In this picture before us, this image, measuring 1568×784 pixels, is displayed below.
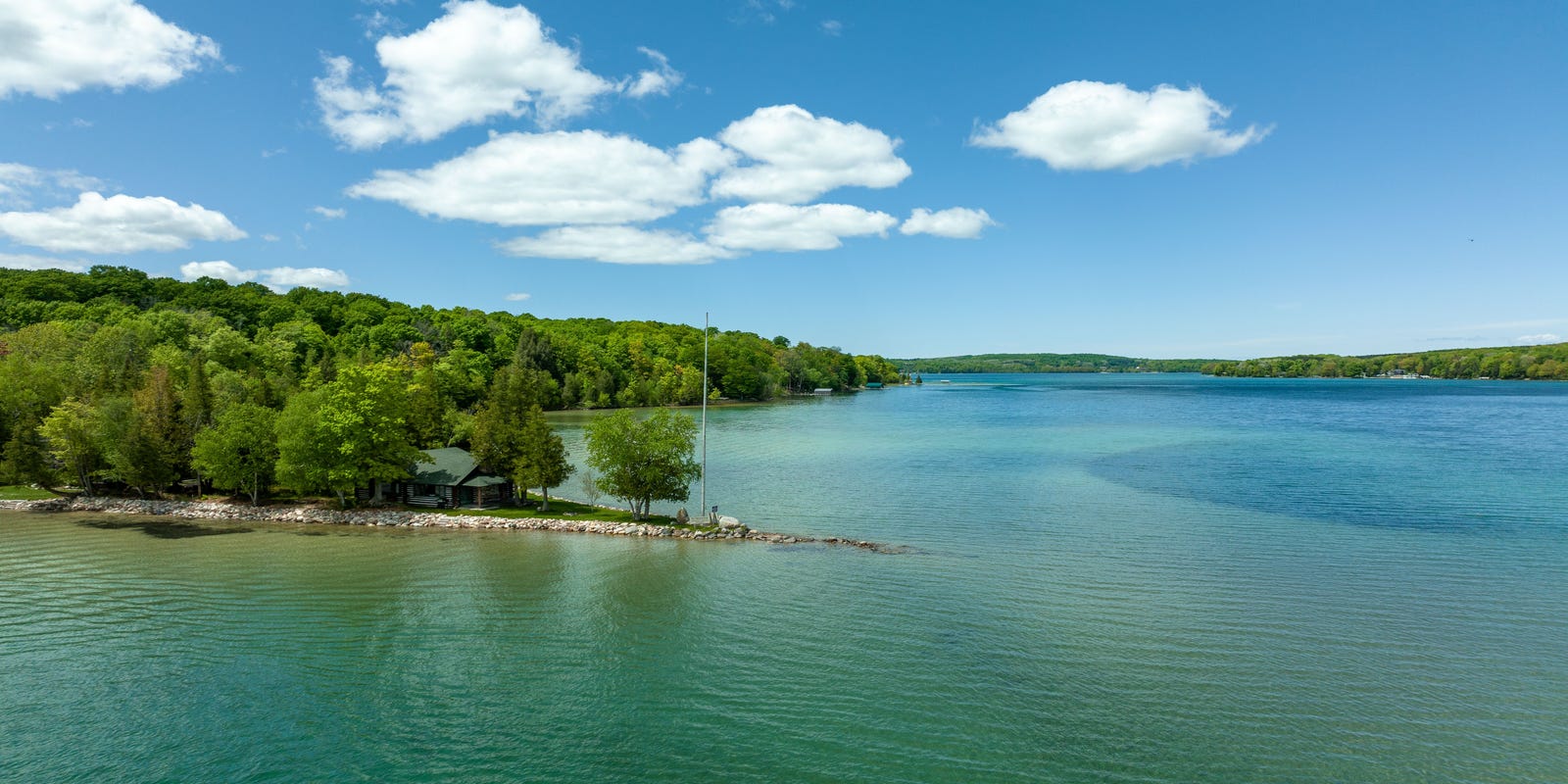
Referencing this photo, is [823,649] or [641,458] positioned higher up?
[641,458]

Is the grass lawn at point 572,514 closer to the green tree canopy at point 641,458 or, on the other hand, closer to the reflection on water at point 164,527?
the green tree canopy at point 641,458

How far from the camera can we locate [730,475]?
162 ft

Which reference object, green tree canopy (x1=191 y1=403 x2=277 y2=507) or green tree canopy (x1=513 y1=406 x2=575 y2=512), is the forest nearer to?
green tree canopy (x1=191 y1=403 x2=277 y2=507)

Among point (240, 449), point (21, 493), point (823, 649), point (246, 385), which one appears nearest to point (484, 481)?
point (240, 449)

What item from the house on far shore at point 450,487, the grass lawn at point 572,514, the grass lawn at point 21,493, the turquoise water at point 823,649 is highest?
the house on far shore at point 450,487

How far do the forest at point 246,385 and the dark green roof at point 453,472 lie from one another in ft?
3.74

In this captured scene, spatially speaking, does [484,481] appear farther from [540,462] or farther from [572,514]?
[572,514]

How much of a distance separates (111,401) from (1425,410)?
14030 cm

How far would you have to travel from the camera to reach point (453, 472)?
37.5 meters

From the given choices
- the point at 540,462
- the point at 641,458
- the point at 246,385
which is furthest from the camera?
the point at 246,385

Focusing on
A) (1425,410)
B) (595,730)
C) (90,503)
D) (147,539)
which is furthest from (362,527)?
(1425,410)

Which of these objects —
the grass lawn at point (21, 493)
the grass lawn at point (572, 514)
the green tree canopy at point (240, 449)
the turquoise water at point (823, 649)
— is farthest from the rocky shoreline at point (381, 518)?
the green tree canopy at point (240, 449)

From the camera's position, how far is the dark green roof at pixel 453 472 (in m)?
37.1

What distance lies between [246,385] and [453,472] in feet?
55.7
